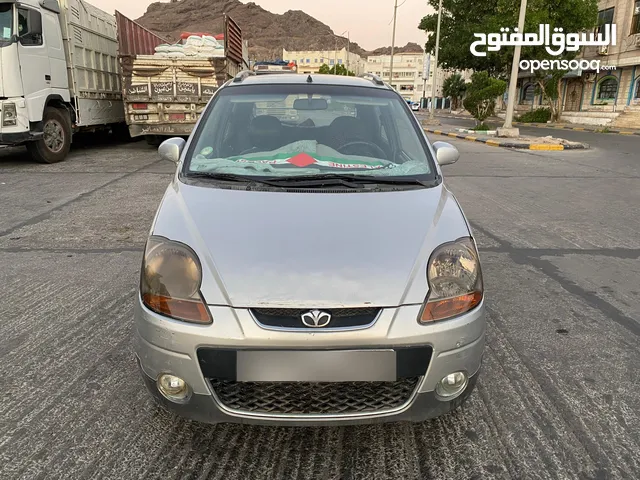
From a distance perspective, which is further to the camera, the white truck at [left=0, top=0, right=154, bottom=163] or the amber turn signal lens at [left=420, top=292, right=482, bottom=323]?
the white truck at [left=0, top=0, right=154, bottom=163]

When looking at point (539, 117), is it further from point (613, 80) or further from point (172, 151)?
point (172, 151)

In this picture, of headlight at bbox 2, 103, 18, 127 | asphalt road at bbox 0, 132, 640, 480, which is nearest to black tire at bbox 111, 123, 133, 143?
headlight at bbox 2, 103, 18, 127

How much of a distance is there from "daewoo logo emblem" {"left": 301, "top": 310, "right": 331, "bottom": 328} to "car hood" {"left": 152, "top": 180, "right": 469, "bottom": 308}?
31 mm

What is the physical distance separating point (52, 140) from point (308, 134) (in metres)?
8.59

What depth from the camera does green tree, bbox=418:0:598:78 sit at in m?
26.9

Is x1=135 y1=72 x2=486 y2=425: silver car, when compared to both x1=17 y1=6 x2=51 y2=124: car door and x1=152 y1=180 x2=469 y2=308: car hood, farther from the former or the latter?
x1=17 y1=6 x2=51 y2=124: car door

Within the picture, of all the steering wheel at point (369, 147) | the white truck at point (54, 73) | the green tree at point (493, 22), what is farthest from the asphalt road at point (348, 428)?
the green tree at point (493, 22)

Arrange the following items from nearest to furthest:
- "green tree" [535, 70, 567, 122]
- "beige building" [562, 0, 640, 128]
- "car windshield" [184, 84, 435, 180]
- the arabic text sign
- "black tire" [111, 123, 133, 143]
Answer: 1. "car windshield" [184, 84, 435, 180]
2. "black tire" [111, 123, 133, 143]
3. the arabic text sign
4. "beige building" [562, 0, 640, 128]
5. "green tree" [535, 70, 567, 122]

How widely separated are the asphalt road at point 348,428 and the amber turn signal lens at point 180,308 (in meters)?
0.65

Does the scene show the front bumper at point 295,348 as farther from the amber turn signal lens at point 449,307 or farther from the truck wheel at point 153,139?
the truck wheel at point 153,139

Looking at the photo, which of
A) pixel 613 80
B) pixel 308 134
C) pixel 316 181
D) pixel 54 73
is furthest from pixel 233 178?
pixel 613 80

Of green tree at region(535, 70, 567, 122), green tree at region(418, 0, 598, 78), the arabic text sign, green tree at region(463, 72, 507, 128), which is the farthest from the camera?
green tree at region(535, 70, 567, 122)

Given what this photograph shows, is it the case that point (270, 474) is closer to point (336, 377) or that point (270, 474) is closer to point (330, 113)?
point (336, 377)

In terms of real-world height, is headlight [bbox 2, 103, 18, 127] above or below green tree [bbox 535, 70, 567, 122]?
below
